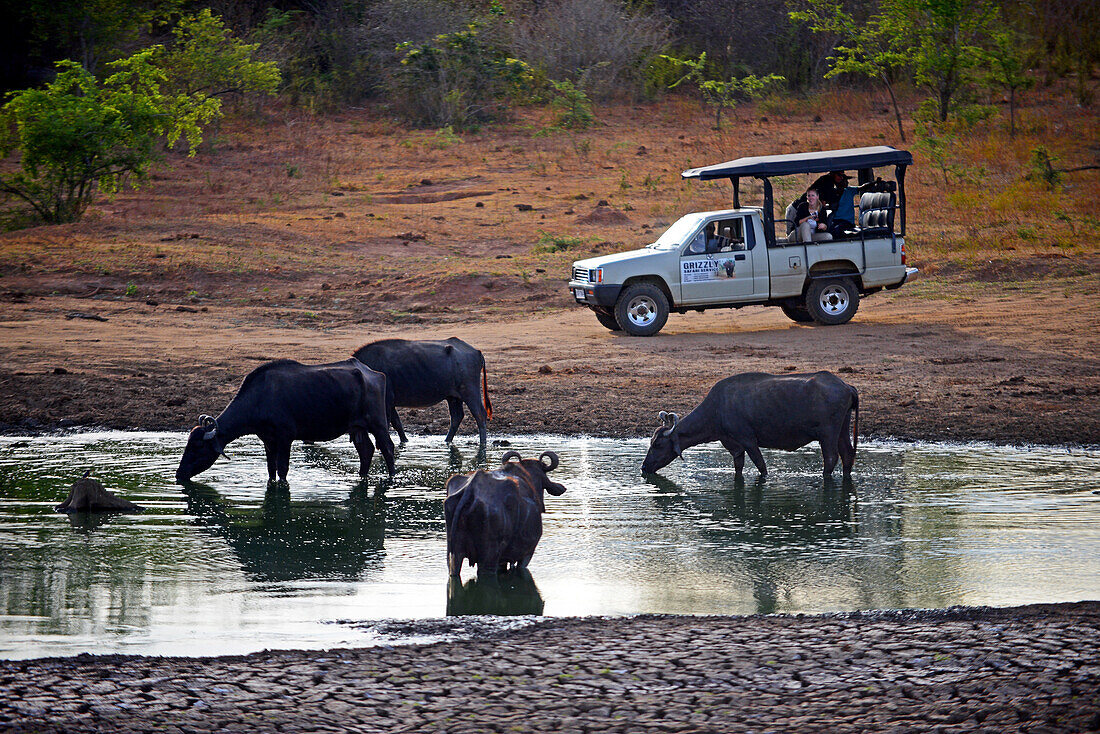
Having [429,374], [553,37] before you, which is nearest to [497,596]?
[429,374]

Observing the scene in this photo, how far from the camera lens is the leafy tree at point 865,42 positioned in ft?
109

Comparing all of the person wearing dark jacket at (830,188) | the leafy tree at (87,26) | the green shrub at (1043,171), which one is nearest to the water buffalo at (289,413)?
the person wearing dark jacket at (830,188)

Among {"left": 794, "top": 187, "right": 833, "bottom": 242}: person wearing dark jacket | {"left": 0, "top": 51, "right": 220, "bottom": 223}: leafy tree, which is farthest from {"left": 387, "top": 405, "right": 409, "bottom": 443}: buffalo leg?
{"left": 0, "top": 51, "right": 220, "bottom": 223}: leafy tree

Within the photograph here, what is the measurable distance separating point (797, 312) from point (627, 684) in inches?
558

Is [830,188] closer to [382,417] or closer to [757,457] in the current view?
[757,457]

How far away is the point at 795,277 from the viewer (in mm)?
18609

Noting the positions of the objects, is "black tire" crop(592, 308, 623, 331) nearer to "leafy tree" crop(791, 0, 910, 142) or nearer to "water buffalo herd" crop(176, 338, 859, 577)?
"water buffalo herd" crop(176, 338, 859, 577)

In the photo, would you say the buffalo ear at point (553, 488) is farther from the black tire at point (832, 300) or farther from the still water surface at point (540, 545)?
the black tire at point (832, 300)

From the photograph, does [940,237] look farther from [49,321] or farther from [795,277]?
[49,321]

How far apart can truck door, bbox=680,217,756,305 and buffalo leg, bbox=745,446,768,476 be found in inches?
300

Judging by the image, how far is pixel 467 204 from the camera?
27141 mm

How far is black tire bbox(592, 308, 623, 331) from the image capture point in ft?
61.7

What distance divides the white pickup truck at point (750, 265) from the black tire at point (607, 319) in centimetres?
2

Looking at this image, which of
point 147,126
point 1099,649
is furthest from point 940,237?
point 1099,649
